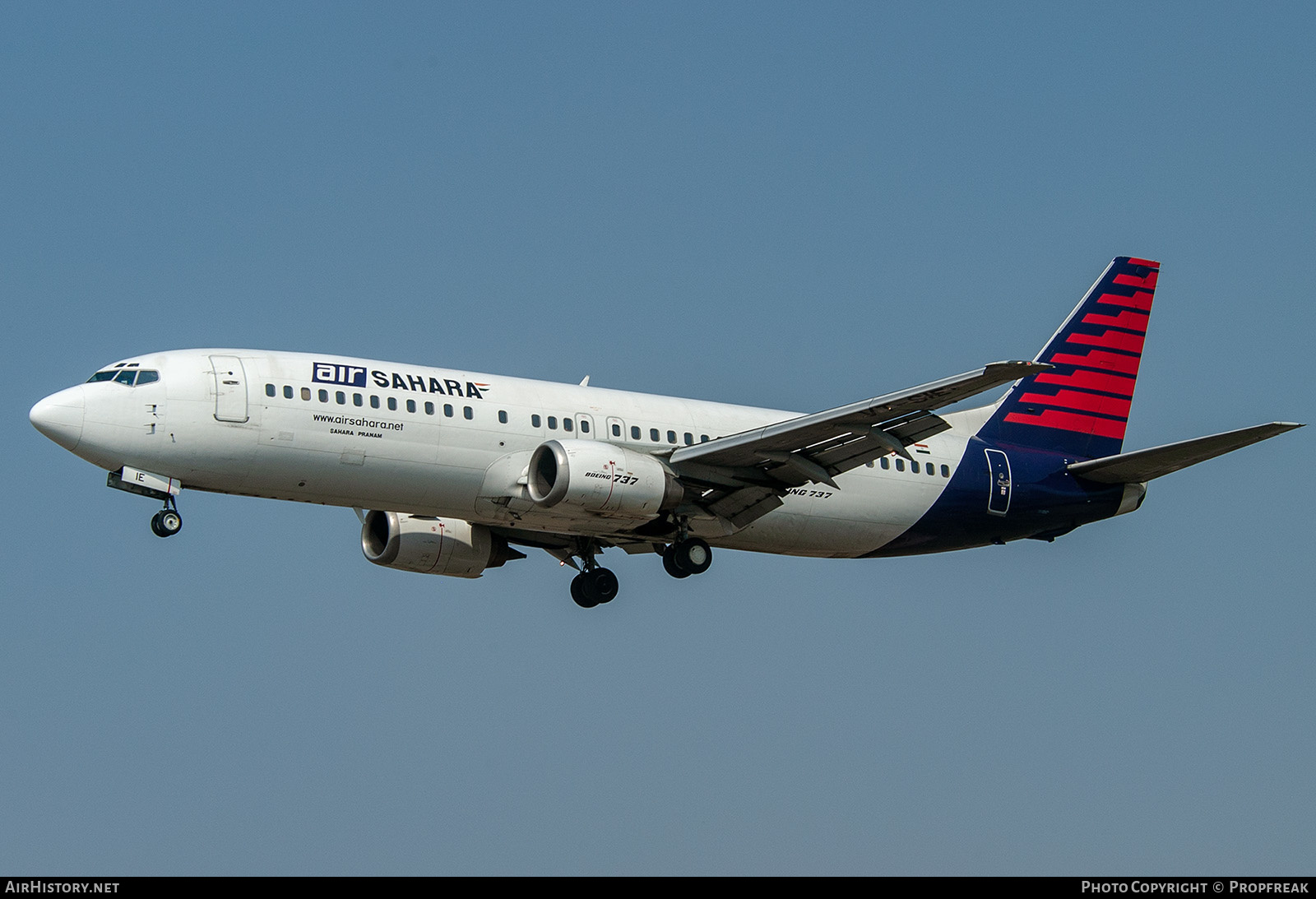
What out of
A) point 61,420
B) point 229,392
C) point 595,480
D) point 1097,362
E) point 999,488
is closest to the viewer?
point 61,420

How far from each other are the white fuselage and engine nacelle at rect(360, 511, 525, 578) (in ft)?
9.50

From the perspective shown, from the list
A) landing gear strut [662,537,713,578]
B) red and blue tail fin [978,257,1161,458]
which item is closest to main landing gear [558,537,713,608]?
landing gear strut [662,537,713,578]

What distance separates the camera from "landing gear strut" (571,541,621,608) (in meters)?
41.1

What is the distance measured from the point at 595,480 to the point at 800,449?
4688 millimetres

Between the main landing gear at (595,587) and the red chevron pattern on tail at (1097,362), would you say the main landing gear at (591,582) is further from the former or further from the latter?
the red chevron pattern on tail at (1097,362)

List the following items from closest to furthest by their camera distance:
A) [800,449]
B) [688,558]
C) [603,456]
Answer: [603,456] → [800,449] → [688,558]

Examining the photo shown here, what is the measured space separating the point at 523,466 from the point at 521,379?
2.46 metres

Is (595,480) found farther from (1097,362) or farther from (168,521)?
(1097,362)

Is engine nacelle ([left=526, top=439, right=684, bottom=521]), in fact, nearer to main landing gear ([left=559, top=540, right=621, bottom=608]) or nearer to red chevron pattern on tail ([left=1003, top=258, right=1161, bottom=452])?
main landing gear ([left=559, top=540, right=621, bottom=608])

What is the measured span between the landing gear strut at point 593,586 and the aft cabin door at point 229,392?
9908 mm

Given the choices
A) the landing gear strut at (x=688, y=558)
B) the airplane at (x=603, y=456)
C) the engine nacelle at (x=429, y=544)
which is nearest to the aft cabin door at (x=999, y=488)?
the airplane at (x=603, y=456)

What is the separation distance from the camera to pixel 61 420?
34.1 m

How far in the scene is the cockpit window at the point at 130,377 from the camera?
34750 mm

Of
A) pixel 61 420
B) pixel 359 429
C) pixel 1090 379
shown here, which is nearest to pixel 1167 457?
pixel 1090 379
